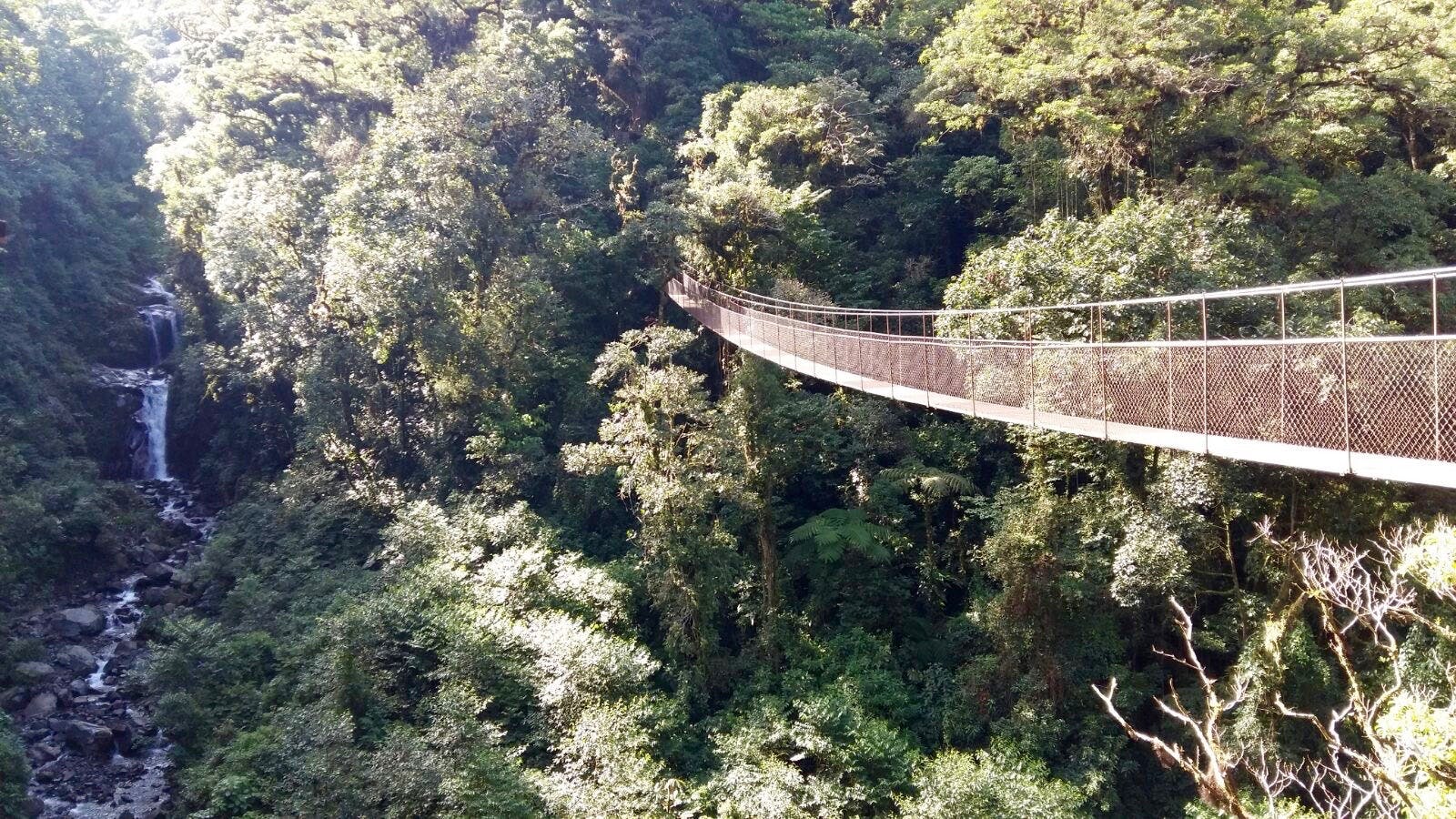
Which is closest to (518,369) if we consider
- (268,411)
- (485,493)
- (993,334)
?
(485,493)

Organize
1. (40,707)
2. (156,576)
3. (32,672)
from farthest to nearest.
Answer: (156,576) → (32,672) → (40,707)

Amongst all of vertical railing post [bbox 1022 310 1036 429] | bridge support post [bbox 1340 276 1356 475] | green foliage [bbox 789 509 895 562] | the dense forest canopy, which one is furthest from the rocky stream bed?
bridge support post [bbox 1340 276 1356 475]

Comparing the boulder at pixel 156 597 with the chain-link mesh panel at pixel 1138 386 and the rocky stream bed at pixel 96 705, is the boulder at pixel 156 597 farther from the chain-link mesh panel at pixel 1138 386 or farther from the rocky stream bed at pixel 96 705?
the chain-link mesh panel at pixel 1138 386

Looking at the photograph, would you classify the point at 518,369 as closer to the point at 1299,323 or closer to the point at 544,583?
the point at 544,583

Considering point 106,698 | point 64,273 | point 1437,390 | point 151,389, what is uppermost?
point 64,273

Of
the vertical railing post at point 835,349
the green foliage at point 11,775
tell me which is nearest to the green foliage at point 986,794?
the vertical railing post at point 835,349

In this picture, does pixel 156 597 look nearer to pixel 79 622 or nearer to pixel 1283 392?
pixel 79 622

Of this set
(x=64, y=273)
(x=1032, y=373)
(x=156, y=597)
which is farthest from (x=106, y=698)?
(x=64, y=273)
